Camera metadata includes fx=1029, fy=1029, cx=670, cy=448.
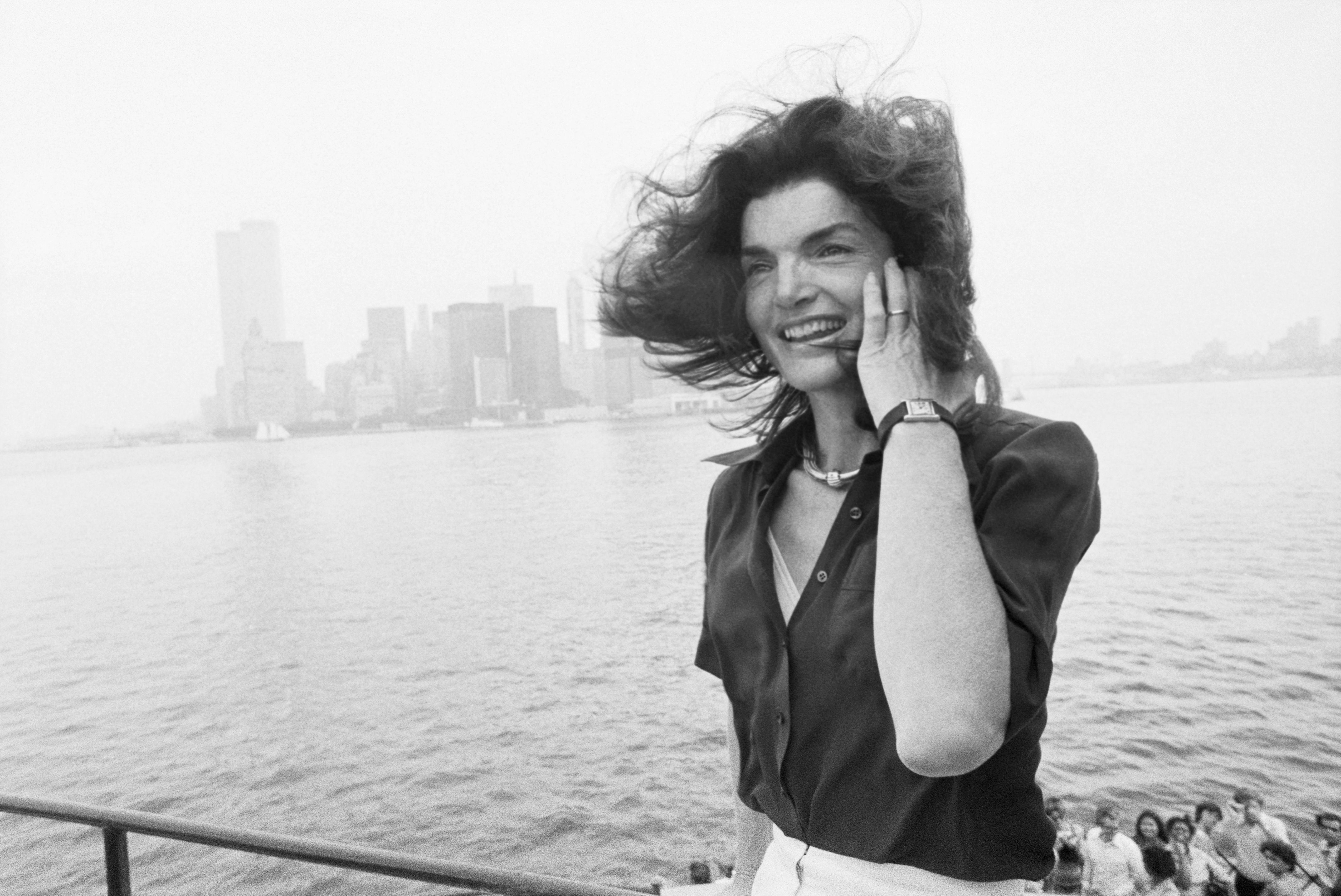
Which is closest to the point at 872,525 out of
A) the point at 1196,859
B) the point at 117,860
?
the point at 117,860

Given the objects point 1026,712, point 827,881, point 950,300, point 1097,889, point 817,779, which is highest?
point 950,300

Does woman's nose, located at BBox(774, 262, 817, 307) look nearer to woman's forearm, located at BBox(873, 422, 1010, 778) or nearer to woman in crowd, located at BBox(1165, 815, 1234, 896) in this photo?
woman's forearm, located at BBox(873, 422, 1010, 778)

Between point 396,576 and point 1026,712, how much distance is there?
40810 millimetres

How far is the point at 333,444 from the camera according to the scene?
Answer: 14638cm

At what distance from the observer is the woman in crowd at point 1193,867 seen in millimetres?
9828

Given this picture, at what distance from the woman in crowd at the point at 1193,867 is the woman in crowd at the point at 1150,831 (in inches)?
3.9

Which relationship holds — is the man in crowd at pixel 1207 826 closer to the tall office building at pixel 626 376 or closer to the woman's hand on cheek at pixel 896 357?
the tall office building at pixel 626 376

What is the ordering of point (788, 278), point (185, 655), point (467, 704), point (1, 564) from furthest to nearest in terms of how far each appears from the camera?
point (1, 564) < point (185, 655) < point (467, 704) < point (788, 278)

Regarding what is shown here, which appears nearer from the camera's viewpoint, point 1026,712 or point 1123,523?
point 1026,712

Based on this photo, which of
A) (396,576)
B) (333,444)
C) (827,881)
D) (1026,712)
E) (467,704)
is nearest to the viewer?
(1026,712)

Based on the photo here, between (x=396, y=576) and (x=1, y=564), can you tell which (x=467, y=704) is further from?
(x=1, y=564)

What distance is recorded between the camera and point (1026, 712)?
1163 millimetres

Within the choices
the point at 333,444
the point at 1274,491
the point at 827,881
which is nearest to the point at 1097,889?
the point at 827,881

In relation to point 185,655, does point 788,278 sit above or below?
above
